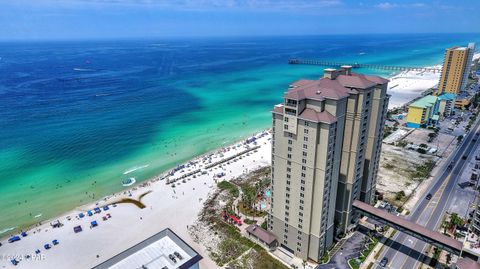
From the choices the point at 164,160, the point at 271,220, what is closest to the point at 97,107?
the point at 164,160

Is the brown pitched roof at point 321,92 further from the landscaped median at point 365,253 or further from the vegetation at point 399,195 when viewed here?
the vegetation at point 399,195

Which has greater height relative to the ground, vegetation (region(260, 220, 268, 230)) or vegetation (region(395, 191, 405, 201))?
vegetation (region(260, 220, 268, 230))

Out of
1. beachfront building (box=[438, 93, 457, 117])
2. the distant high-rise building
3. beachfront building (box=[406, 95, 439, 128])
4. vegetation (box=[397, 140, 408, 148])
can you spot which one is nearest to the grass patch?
vegetation (box=[397, 140, 408, 148])

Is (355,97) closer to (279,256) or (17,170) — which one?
(279,256)

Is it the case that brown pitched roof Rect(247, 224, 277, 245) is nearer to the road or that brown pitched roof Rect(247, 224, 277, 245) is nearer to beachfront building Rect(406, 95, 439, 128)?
the road

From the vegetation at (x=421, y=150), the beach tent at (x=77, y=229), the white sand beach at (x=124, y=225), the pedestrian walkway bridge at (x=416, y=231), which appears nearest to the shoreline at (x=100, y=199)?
the white sand beach at (x=124, y=225)

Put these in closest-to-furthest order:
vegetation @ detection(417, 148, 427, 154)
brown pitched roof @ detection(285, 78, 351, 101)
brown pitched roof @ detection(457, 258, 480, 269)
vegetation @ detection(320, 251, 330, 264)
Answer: brown pitched roof @ detection(285, 78, 351, 101) < brown pitched roof @ detection(457, 258, 480, 269) < vegetation @ detection(320, 251, 330, 264) < vegetation @ detection(417, 148, 427, 154)

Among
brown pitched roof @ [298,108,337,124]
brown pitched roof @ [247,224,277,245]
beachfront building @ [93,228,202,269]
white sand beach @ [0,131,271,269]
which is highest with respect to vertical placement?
brown pitched roof @ [298,108,337,124]
